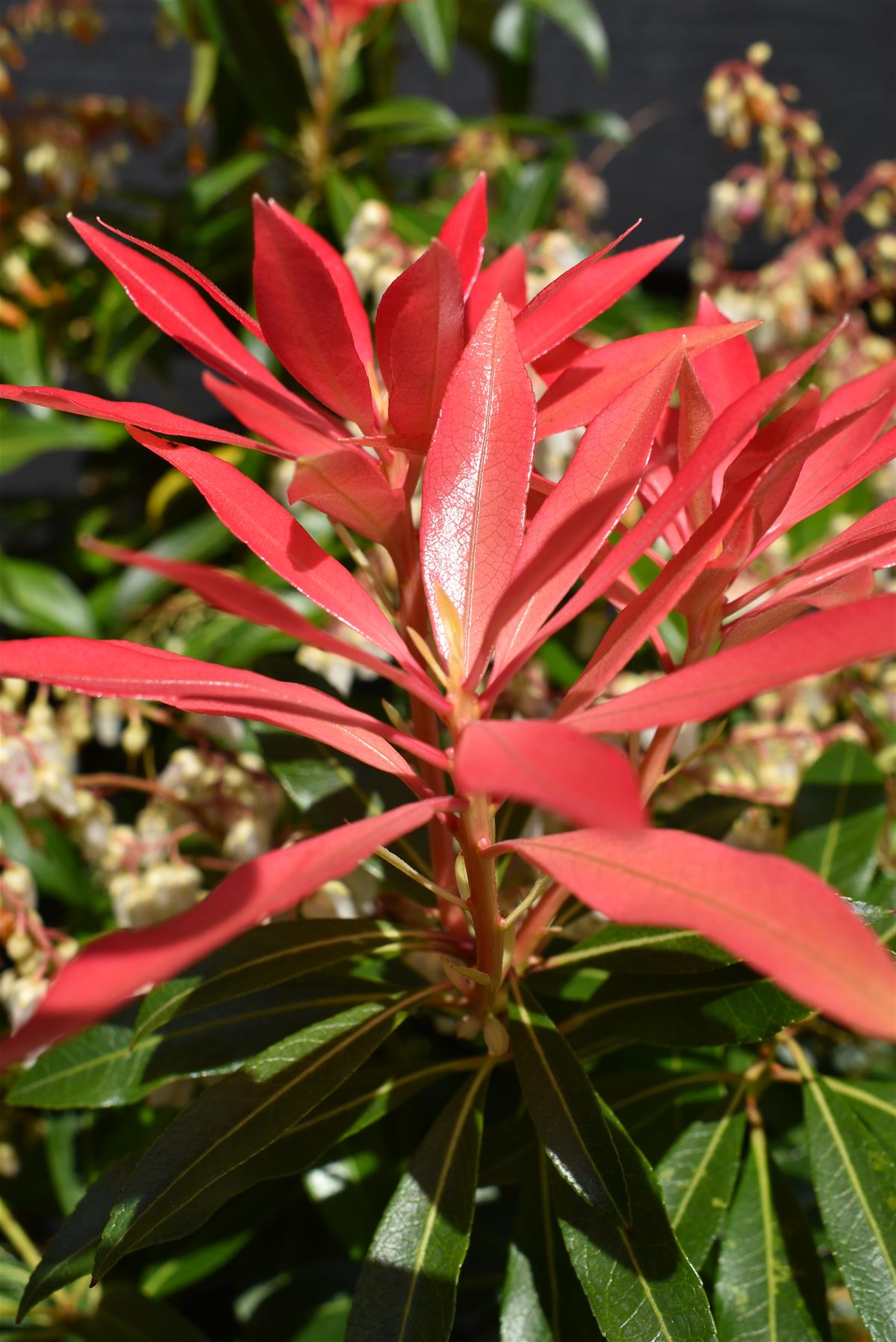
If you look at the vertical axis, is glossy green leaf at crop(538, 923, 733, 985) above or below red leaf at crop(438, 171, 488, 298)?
below

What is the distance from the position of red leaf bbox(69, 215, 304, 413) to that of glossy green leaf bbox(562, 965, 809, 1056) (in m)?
0.36

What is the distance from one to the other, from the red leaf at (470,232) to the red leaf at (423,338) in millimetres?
88

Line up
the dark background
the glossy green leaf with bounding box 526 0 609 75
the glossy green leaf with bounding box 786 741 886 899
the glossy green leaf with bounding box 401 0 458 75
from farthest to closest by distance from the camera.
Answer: the dark background < the glossy green leaf with bounding box 526 0 609 75 < the glossy green leaf with bounding box 401 0 458 75 < the glossy green leaf with bounding box 786 741 886 899

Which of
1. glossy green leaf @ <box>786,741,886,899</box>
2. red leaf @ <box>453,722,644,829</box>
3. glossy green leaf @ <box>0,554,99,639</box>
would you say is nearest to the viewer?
red leaf @ <box>453,722,644,829</box>

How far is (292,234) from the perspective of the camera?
17.3 inches

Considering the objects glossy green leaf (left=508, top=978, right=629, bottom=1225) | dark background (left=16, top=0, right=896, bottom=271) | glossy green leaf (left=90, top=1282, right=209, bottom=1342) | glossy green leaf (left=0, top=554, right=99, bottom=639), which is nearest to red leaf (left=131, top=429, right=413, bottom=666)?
glossy green leaf (left=508, top=978, right=629, bottom=1225)

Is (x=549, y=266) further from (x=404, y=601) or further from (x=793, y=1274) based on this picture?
(x=793, y=1274)

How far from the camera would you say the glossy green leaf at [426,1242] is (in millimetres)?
503

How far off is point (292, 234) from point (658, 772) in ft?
0.98

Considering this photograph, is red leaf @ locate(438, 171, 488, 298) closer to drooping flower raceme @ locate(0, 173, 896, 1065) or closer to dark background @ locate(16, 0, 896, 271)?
drooping flower raceme @ locate(0, 173, 896, 1065)

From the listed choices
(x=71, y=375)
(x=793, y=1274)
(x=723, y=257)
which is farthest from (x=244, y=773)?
(x=723, y=257)

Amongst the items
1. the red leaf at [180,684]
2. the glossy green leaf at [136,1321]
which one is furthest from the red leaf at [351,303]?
the glossy green leaf at [136,1321]

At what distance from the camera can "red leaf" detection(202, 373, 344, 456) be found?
1.28 ft

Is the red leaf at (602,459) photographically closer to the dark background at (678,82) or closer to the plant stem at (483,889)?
the plant stem at (483,889)
